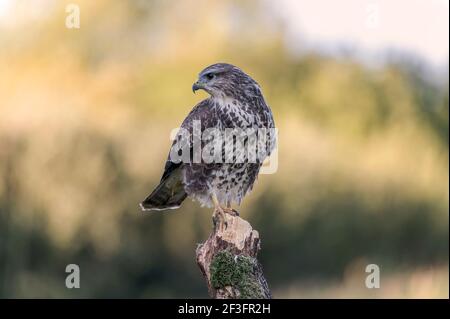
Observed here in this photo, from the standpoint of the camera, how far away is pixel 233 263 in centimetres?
397

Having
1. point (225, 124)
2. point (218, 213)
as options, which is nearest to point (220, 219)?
point (218, 213)

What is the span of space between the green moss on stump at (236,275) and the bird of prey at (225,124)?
603mm

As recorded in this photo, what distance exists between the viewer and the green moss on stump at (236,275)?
3.91 metres

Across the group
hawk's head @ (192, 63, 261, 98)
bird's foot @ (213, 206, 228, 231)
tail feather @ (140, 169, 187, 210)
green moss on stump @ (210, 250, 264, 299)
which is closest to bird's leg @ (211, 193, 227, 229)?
bird's foot @ (213, 206, 228, 231)

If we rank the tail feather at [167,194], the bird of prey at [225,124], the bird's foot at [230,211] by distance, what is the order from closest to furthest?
1. the bird's foot at [230,211]
2. the bird of prey at [225,124]
3. the tail feather at [167,194]

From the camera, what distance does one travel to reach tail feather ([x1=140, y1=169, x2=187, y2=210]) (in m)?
4.96

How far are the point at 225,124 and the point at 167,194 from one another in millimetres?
730

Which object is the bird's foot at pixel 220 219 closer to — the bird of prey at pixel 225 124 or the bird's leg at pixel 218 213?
the bird's leg at pixel 218 213

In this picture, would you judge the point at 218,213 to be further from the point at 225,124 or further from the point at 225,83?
the point at 225,83

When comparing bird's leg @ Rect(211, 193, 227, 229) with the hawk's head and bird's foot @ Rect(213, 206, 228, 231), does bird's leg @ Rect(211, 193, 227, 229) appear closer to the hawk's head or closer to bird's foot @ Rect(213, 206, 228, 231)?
bird's foot @ Rect(213, 206, 228, 231)

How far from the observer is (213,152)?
4.61 metres

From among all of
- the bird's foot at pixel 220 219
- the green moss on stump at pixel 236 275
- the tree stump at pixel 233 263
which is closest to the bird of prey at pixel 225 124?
the bird's foot at pixel 220 219

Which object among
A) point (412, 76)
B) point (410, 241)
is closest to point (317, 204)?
point (410, 241)

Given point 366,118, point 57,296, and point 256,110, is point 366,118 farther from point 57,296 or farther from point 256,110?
point 256,110
